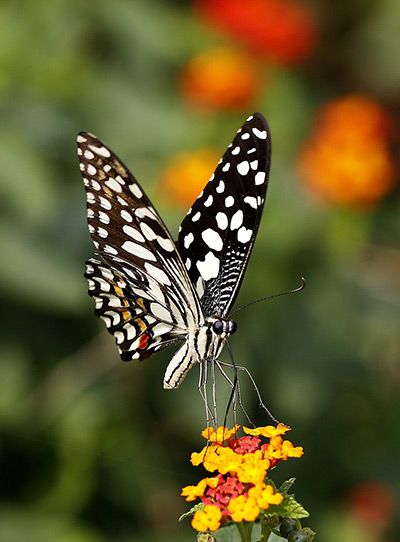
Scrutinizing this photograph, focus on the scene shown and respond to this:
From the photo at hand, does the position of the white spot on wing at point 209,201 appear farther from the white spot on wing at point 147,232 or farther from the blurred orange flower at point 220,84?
the blurred orange flower at point 220,84

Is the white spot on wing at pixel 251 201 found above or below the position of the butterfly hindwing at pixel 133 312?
above

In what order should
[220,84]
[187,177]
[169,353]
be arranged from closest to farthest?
[187,177]
[169,353]
[220,84]

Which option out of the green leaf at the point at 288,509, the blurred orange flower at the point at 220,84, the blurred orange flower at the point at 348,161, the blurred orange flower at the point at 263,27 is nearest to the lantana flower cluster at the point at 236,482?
the green leaf at the point at 288,509

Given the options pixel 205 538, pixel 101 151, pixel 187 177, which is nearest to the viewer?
pixel 205 538

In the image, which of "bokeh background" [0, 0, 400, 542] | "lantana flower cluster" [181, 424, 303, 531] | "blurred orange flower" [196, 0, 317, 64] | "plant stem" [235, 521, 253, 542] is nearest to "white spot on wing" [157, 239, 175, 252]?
"lantana flower cluster" [181, 424, 303, 531]

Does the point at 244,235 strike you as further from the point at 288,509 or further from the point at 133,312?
the point at 288,509

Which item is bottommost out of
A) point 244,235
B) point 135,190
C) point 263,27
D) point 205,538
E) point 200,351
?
point 205,538

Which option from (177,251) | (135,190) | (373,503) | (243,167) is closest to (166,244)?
(177,251)

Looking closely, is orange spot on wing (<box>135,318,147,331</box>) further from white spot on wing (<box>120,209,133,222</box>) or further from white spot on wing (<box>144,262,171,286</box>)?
white spot on wing (<box>120,209,133,222</box>)
